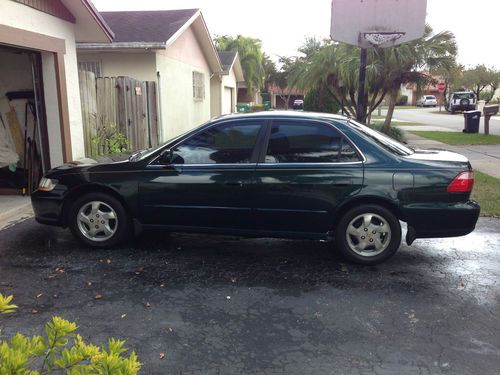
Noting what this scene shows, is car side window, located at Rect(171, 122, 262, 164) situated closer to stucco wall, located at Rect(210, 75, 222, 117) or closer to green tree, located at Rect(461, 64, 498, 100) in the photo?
stucco wall, located at Rect(210, 75, 222, 117)

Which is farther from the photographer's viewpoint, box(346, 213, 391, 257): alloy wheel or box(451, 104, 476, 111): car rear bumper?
box(451, 104, 476, 111): car rear bumper

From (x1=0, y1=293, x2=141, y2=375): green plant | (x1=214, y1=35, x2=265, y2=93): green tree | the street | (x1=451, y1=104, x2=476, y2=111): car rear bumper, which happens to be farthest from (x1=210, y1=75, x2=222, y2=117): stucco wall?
(x1=451, y1=104, x2=476, y2=111): car rear bumper

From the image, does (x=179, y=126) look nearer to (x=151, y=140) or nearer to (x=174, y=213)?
(x=151, y=140)

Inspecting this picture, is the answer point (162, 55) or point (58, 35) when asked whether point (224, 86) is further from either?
point (58, 35)

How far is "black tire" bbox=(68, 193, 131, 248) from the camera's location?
5082 millimetres

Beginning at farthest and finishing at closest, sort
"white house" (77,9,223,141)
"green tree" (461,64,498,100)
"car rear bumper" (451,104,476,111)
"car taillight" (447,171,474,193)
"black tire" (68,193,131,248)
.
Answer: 1. "green tree" (461,64,498,100)
2. "car rear bumper" (451,104,476,111)
3. "white house" (77,9,223,141)
4. "black tire" (68,193,131,248)
5. "car taillight" (447,171,474,193)

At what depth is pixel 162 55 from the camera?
13.6m

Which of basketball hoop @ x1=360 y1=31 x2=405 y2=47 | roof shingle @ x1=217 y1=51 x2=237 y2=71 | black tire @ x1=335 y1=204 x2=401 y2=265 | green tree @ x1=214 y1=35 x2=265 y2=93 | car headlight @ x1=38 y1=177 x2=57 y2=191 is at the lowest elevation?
black tire @ x1=335 y1=204 x2=401 y2=265

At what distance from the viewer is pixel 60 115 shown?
7664 millimetres

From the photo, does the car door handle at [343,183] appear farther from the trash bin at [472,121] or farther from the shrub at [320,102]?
the trash bin at [472,121]

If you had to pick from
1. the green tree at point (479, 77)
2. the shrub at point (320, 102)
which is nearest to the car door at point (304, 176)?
the shrub at point (320, 102)

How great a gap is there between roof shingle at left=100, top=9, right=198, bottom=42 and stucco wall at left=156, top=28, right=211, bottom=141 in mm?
608

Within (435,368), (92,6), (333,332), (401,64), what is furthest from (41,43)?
(401,64)

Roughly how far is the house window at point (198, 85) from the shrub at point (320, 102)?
4.89 meters
